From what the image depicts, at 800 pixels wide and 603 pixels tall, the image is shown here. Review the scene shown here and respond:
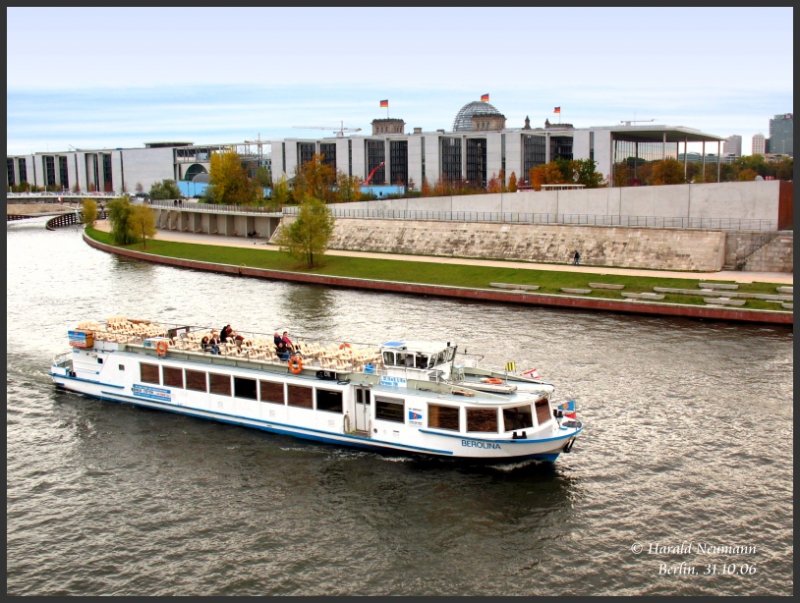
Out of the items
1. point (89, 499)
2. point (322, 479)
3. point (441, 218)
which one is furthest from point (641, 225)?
point (89, 499)

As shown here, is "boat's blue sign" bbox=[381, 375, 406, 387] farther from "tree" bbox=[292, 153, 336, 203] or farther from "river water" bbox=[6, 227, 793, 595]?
"tree" bbox=[292, 153, 336, 203]

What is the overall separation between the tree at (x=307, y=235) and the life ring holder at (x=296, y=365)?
42.1 m

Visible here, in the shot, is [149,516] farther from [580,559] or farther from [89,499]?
[580,559]

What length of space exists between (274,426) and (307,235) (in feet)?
139

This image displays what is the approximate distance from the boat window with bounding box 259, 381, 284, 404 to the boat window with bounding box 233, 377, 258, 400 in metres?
0.38

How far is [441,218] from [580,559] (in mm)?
61291

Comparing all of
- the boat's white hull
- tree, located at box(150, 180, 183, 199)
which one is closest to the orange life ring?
the boat's white hull

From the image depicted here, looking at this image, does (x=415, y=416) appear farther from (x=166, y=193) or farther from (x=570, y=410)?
(x=166, y=193)

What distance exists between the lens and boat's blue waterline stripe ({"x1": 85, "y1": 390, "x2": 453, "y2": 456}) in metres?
26.7

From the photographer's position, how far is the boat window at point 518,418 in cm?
2514

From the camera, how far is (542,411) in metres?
25.5

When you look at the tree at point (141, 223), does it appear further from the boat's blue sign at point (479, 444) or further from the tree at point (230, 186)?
the boat's blue sign at point (479, 444)

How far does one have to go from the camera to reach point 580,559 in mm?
20062

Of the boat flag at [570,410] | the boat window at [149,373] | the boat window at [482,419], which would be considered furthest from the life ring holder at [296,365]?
the boat flag at [570,410]
